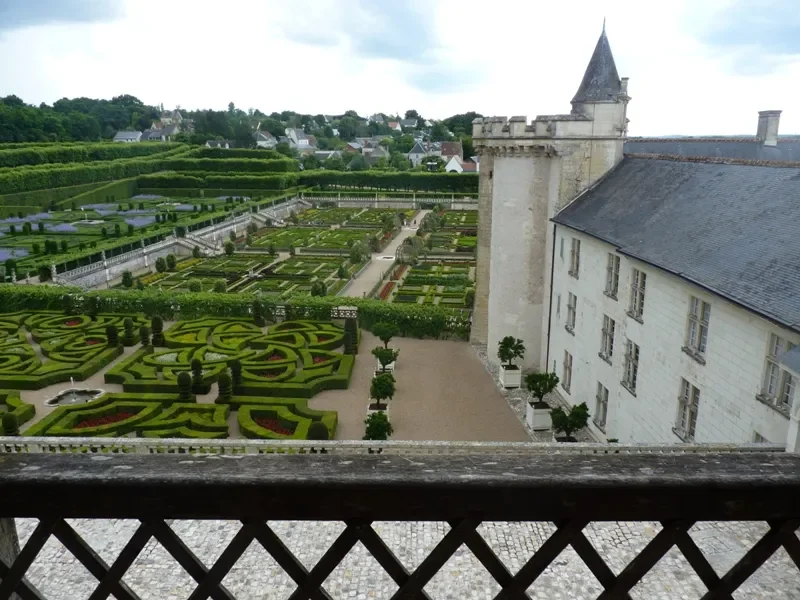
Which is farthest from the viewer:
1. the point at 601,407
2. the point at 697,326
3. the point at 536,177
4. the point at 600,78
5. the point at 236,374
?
the point at 536,177

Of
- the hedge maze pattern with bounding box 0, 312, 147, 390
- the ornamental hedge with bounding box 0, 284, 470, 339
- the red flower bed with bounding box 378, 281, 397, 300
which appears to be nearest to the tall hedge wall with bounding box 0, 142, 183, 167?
the ornamental hedge with bounding box 0, 284, 470, 339

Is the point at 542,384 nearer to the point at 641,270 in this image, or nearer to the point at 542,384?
the point at 542,384

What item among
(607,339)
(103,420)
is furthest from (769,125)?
(103,420)

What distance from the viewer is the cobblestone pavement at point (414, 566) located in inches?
361

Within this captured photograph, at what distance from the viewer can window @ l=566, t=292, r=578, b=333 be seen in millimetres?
21052

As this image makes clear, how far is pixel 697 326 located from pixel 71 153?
91.1 m

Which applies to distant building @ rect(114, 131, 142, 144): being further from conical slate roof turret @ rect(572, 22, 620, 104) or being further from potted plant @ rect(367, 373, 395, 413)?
potted plant @ rect(367, 373, 395, 413)

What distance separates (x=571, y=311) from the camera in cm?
2127

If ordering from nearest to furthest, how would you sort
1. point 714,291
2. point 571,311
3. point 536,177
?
point 714,291
point 571,311
point 536,177

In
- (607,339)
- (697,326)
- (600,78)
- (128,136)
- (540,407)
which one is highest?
(128,136)

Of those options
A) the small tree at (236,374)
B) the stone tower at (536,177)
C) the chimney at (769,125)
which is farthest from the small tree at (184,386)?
the chimney at (769,125)

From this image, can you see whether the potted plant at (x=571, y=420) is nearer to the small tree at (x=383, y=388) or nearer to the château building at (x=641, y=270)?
the château building at (x=641, y=270)

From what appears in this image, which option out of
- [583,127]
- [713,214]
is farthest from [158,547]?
[583,127]

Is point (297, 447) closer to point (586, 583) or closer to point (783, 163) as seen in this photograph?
point (586, 583)
